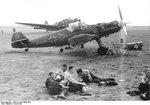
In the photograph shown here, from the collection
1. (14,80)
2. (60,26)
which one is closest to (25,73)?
(14,80)

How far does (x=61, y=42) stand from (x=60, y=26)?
11333mm

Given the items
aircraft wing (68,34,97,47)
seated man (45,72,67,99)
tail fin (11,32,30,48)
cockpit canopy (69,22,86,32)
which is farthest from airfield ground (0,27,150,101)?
tail fin (11,32,30,48)

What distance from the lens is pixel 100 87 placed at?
21.4ft

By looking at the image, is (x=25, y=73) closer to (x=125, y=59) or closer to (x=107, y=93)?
(x=107, y=93)

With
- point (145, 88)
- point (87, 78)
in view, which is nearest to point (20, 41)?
point (87, 78)

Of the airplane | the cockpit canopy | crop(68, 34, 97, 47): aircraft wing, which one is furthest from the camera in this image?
the cockpit canopy

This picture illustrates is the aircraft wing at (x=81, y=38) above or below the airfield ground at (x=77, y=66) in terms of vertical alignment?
above

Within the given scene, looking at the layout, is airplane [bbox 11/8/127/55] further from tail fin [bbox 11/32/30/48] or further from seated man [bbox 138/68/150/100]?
seated man [bbox 138/68/150/100]

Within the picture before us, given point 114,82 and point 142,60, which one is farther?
point 142,60

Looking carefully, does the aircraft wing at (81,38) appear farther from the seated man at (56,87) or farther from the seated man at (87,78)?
the seated man at (56,87)

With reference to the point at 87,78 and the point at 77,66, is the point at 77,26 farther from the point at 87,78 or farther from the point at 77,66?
the point at 87,78

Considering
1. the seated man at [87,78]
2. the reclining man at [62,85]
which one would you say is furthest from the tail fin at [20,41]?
the reclining man at [62,85]

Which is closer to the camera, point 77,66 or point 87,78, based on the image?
point 87,78

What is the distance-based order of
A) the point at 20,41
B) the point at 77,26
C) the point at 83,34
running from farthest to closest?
the point at 20,41
the point at 77,26
the point at 83,34
